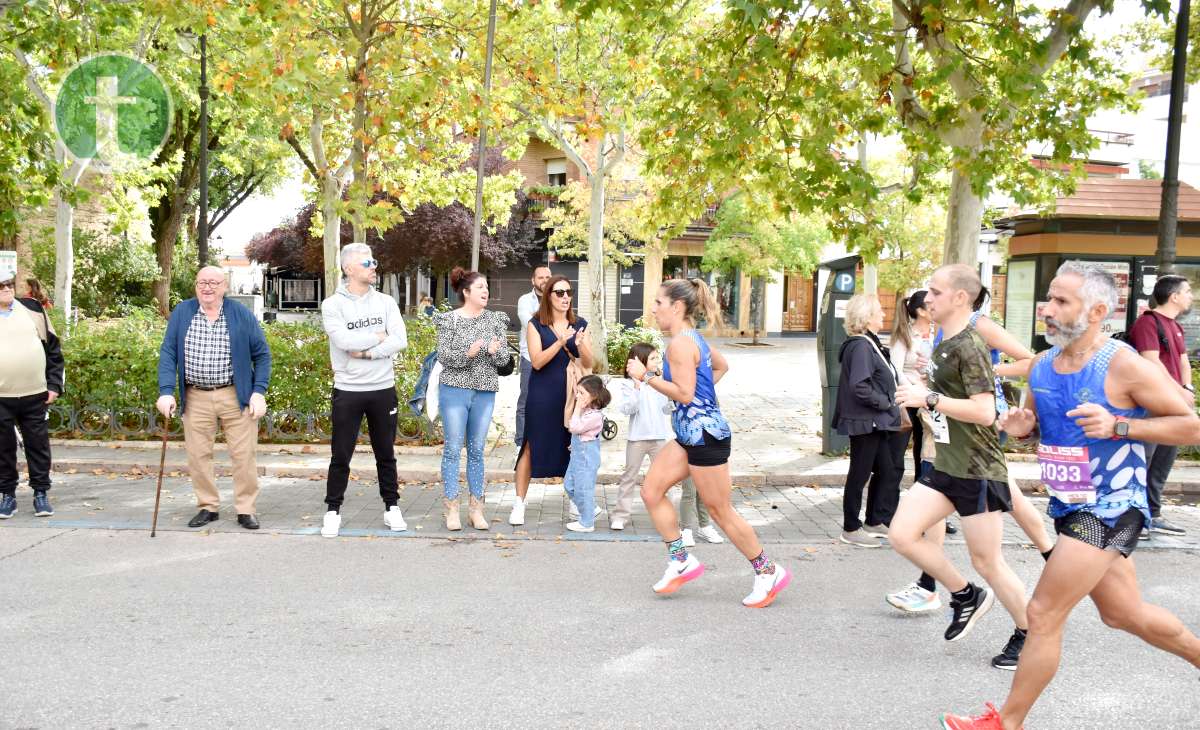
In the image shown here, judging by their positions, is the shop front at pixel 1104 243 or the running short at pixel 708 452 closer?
the running short at pixel 708 452

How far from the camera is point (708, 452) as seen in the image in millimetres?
5176

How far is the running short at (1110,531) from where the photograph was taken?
10.7 feet

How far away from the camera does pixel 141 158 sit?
760 inches

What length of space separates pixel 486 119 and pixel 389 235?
28468mm

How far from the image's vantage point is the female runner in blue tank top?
5.11 m

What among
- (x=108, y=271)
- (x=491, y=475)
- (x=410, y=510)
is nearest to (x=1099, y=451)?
(x=410, y=510)

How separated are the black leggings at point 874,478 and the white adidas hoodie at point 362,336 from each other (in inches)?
127

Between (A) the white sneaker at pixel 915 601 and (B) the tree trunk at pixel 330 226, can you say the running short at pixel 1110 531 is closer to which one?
(A) the white sneaker at pixel 915 601

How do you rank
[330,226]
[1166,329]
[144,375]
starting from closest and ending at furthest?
[1166,329]
[144,375]
[330,226]

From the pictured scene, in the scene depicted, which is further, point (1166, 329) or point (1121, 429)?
point (1166, 329)

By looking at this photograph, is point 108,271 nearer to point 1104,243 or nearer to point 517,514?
point 517,514

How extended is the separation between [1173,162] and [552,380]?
251 inches

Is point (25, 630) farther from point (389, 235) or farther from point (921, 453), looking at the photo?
point (389, 235)

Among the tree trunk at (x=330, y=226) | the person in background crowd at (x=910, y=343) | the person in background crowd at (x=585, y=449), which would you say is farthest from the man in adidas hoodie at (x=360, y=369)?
the tree trunk at (x=330, y=226)
